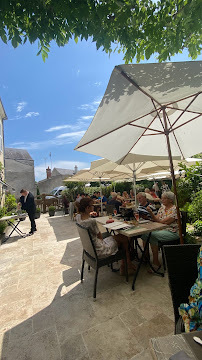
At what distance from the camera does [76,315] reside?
85.8 inches

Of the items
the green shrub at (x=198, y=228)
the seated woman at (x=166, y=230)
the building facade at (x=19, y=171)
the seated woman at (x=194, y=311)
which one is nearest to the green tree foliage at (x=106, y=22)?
the seated woman at (x=194, y=311)

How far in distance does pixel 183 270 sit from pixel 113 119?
5.72ft

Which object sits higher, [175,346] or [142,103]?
[142,103]

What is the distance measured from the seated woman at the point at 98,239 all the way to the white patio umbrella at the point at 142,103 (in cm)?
92

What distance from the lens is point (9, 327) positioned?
2.11 meters

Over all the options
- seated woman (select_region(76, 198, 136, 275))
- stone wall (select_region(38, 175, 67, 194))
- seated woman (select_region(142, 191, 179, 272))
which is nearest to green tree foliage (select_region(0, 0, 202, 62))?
seated woman (select_region(76, 198, 136, 275))

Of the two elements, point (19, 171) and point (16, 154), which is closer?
point (19, 171)

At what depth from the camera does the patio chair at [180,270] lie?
144cm

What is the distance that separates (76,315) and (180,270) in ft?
4.98

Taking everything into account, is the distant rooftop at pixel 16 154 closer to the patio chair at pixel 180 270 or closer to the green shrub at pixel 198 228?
the green shrub at pixel 198 228

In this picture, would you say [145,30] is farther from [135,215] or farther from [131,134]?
[135,215]

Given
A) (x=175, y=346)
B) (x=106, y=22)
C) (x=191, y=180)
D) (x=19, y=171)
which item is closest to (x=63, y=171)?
(x=19, y=171)

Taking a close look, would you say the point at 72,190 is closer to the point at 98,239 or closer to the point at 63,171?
the point at 98,239

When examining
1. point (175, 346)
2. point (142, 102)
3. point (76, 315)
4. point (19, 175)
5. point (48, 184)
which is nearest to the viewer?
point (175, 346)
